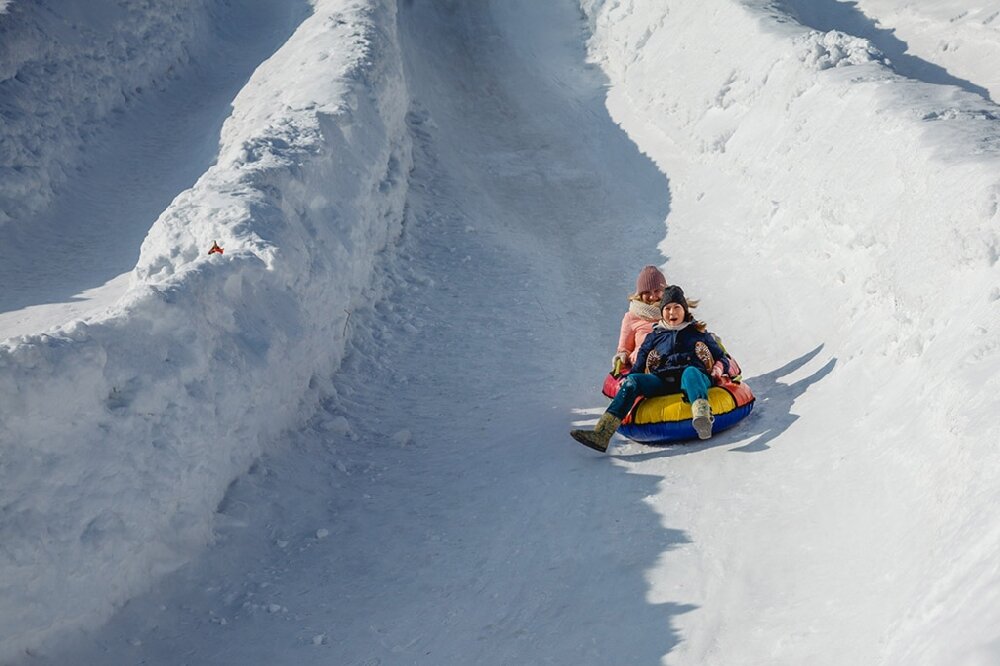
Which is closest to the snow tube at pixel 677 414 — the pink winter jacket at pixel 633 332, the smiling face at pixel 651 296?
the pink winter jacket at pixel 633 332

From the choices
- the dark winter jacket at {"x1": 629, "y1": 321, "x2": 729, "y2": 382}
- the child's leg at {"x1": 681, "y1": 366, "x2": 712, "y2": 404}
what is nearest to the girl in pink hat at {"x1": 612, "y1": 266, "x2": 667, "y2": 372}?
the dark winter jacket at {"x1": 629, "y1": 321, "x2": 729, "y2": 382}

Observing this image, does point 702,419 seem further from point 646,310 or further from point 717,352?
point 646,310

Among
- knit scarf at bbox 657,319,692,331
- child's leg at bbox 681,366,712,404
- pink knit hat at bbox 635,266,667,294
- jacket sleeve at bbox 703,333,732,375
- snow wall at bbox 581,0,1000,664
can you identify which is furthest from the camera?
pink knit hat at bbox 635,266,667,294

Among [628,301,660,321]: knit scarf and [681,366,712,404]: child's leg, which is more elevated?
[628,301,660,321]: knit scarf

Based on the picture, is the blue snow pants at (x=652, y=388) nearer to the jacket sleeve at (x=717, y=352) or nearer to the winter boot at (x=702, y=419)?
the winter boot at (x=702, y=419)

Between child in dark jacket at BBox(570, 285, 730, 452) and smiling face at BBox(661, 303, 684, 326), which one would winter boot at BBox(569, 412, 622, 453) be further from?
smiling face at BBox(661, 303, 684, 326)

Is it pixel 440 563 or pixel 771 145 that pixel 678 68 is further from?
pixel 440 563

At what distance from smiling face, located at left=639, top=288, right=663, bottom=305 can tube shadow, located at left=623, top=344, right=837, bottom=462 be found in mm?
1230

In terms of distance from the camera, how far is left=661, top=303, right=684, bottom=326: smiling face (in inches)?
312

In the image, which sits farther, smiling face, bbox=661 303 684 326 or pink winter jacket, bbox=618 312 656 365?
pink winter jacket, bbox=618 312 656 365

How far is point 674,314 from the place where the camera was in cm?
793

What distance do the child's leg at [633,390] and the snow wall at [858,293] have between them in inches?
35.0

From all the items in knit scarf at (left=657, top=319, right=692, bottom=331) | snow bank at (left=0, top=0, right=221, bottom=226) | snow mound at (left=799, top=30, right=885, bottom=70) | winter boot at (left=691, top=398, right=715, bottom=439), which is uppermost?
snow bank at (left=0, top=0, right=221, bottom=226)

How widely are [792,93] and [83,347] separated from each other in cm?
859
